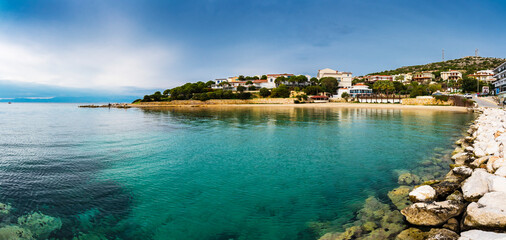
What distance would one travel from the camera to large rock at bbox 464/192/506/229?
24.5 ft

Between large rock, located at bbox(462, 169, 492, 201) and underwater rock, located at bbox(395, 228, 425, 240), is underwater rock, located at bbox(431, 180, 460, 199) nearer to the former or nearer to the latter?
large rock, located at bbox(462, 169, 492, 201)

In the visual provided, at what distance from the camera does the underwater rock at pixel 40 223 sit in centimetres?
881

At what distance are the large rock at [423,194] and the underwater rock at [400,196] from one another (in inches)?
12.6

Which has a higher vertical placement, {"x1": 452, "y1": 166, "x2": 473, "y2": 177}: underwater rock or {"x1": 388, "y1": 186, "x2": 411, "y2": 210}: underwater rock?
{"x1": 452, "y1": 166, "x2": 473, "y2": 177}: underwater rock

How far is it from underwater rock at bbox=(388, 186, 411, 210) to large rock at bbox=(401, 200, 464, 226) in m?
1.30

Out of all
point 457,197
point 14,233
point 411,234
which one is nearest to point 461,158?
point 457,197

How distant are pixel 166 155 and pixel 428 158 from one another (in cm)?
2007

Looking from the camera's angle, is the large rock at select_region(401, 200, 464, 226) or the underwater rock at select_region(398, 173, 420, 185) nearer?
the large rock at select_region(401, 200, 464, 226)

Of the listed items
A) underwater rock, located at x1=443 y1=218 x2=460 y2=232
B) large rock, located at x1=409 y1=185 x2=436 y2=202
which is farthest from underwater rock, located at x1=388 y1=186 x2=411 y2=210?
underwater rock, located at x1=443 y1=218 x2=460 y2=232

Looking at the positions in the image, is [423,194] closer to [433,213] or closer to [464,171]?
[433,213]

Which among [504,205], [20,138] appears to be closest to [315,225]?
[504,205]

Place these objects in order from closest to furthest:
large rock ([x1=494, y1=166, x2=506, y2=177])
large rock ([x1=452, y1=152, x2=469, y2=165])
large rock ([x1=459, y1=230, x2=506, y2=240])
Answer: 1. large rock ([x1=459, y1=230, x2=506, y2=240])
2. large rock ([x1=494, y1=166, x2=506, y2=177])
3. large rock ([x1=452, y1=152, x2=469, y2=165])

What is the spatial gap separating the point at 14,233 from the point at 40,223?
84cm

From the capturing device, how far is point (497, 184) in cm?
963
